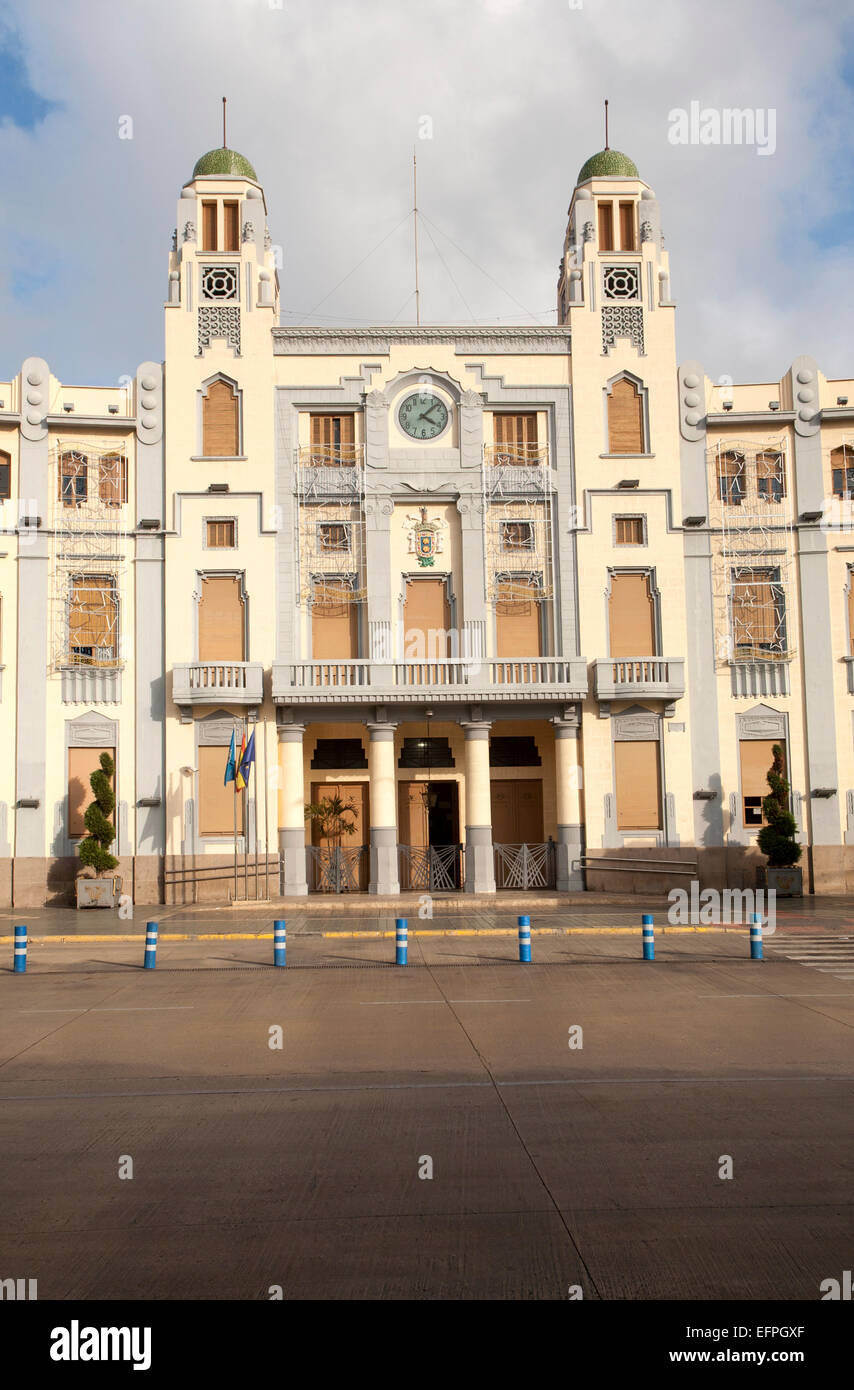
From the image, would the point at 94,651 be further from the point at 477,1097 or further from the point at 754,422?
the point at 477,1097

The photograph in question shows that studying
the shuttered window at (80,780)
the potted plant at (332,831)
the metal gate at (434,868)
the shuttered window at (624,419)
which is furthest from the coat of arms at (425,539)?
the shuttered window at (80,780)

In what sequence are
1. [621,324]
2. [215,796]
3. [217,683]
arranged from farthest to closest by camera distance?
1. [621,324]
2. [215,796]
3. [217,683]

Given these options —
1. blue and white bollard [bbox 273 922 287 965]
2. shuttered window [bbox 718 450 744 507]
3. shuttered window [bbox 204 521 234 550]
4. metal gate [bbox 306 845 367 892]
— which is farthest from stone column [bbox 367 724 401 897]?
shuttered window [bbox 718 450 744 507]

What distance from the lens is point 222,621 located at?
29.9 meters

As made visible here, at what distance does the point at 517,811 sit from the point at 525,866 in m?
2.33

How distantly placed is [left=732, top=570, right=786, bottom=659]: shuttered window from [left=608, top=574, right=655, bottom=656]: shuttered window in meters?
2.44

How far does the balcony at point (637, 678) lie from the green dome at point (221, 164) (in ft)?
58.3

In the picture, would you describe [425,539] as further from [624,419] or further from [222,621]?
[624,419]

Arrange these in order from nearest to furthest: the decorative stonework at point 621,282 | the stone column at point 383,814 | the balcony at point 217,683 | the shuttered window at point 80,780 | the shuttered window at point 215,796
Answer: the balcony at point 217,683
the stone column at point 383,814
the shuttered window at point 215,796
the shuttered window at point 80,780
the decorative stonework at point 621,282

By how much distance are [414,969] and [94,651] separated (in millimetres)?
16291

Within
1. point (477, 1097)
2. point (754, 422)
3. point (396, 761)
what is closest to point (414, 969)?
point (477, 1097)

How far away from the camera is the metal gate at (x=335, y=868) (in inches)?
1166

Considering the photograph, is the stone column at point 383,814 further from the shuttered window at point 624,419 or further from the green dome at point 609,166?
the green dome at point 609,166

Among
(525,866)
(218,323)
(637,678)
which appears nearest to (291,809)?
(525,866)
